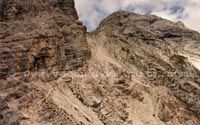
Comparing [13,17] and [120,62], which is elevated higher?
[13,17]

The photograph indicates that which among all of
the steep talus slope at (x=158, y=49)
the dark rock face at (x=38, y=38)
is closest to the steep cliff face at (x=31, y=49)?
the dark rock face at (x=38, y=38)

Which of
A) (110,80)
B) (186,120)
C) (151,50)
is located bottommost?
(186,120)

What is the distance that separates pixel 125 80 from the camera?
97188 mm

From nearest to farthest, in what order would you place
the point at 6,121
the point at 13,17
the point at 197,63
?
the point at 6,121 < the point at 13,17 < the point at 197,63

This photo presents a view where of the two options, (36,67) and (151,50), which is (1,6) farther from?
(151,50)

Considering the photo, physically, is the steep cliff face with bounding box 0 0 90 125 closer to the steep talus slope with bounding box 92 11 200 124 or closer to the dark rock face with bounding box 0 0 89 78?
the dark rock face with bounding box 0 0 89 78

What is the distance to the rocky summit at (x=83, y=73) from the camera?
80375mm

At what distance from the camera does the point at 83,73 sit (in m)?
94.9

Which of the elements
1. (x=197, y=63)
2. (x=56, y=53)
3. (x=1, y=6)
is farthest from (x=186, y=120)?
(x=1, y=6)

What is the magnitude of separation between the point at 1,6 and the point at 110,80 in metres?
27.6

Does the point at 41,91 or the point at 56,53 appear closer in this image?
the point at 41,91

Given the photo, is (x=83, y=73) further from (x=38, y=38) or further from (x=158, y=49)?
(x=158, y=49)

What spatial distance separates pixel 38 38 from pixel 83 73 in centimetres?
1220

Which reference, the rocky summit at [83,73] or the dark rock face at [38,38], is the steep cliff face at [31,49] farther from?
the rocky summit at [83,73]
